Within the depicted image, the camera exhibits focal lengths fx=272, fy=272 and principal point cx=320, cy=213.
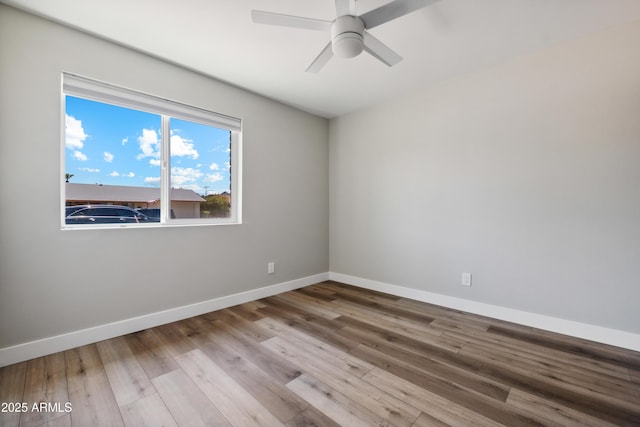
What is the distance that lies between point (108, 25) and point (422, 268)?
11.6 feet

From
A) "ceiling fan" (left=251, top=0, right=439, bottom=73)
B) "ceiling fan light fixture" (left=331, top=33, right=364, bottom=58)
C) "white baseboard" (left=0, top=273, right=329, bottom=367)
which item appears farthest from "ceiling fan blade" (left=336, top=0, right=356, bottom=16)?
"white baseboard" (left=0, top=273, right=329, bottom=367)

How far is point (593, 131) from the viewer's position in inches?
84.4

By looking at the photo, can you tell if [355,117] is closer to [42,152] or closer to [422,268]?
[422,268]

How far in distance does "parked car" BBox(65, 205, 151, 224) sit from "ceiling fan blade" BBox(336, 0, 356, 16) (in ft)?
7.38

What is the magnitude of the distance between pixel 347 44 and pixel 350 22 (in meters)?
0.12

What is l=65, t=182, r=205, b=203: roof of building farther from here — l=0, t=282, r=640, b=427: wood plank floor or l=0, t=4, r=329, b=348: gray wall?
l=0, t=282, r=640, b=427: wood plank floor

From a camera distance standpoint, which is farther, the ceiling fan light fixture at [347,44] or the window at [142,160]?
the window at [142,160]

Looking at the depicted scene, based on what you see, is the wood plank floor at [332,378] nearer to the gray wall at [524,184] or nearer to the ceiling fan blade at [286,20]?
the gray wall at [524,184]

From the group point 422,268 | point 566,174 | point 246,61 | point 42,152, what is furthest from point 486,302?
point 42,152

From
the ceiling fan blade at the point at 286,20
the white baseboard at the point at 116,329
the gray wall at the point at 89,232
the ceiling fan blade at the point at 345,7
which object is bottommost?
the white baseboard at the point at 116,329

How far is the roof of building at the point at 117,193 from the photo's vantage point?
6.91 feet

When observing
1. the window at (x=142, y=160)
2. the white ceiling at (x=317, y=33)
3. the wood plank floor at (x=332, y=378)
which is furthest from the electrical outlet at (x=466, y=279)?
the window at (x=142, y=160)

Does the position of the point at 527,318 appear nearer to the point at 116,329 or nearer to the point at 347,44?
the point at 347,44

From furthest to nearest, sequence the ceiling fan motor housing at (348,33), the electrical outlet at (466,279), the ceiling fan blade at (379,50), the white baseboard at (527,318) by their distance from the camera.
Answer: the electrical outlet at (466,279) < the white baseboard at (527,318) < the ceiling fan blade at (379,50) < the ceiling fan motor housing at (348,33)
